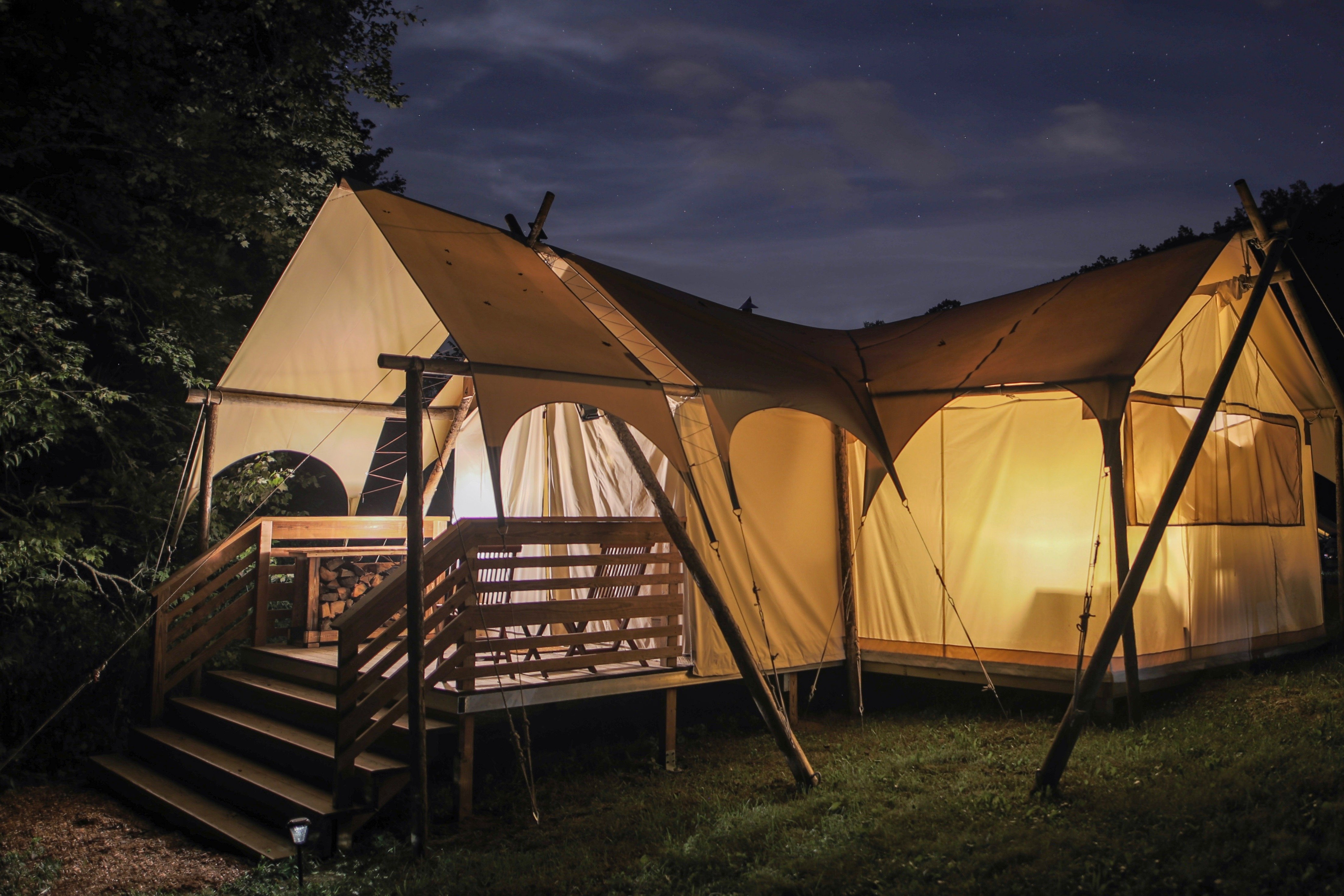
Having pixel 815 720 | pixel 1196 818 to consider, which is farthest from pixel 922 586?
pixel 1196 818

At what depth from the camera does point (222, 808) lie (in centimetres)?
505

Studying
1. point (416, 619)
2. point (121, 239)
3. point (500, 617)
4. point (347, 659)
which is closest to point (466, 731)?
point (500, 617)

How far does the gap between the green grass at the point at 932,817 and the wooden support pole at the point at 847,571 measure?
0.68 meters

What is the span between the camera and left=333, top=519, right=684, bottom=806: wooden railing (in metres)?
4.57

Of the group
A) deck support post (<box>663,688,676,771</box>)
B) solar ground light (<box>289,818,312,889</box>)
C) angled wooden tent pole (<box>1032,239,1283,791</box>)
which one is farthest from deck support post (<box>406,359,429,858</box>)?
angled wooden tent pole (<box>1032,239,1283,791</box>)

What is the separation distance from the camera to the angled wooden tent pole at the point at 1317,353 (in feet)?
17.3

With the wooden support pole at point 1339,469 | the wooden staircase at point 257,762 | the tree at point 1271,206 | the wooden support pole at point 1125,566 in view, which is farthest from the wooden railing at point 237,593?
the tree at point 1271,206

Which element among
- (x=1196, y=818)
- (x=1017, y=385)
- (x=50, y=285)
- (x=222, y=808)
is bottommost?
(x=222, y=808)

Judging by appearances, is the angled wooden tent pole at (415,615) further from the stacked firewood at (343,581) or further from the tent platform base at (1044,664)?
the tent platform base at (1044,664)

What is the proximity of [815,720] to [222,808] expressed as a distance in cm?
390

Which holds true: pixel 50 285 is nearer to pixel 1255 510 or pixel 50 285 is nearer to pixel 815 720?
pixel 815 720

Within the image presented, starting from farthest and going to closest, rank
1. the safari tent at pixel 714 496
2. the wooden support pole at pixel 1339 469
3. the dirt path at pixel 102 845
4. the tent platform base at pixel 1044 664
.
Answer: the wooden support pole at pixel 1339 469 < the tent platform base at pixel 1044 664 < the safari tent at pixel 714 496 < the dirt path at pixel 102 845

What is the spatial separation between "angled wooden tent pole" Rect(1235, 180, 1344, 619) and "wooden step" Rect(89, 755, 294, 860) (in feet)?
21.0

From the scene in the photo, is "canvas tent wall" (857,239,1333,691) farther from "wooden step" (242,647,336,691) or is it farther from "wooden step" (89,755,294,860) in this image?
"wooden step" (89,755,294,860)
